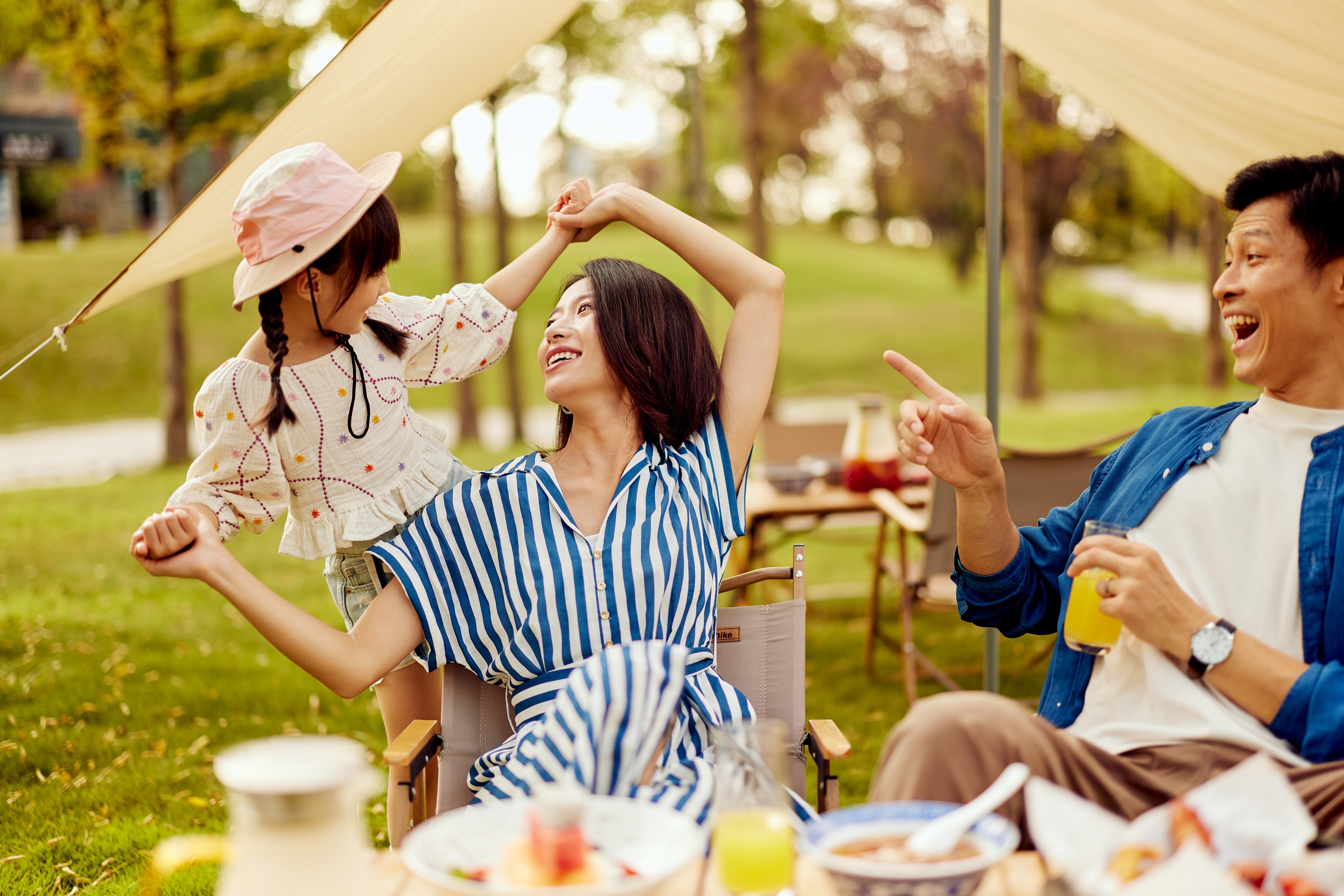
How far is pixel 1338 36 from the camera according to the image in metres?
2.84

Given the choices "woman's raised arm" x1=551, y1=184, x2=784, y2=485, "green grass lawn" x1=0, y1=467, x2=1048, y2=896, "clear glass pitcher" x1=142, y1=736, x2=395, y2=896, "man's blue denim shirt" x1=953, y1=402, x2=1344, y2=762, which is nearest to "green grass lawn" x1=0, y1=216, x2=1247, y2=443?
"green grass lawn" x1=0, y1=467, x2=1048, y2=896

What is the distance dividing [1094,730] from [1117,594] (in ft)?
0.99

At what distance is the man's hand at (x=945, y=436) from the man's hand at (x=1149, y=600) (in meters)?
0.34

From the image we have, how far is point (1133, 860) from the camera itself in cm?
128

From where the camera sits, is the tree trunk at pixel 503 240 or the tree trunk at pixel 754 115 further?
the tree trunk at pixel 503 240

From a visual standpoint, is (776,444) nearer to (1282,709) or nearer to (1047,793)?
(1282,709)

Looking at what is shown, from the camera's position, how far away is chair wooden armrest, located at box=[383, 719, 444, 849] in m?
1.98

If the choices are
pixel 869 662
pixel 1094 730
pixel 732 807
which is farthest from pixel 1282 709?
pixel 869 662

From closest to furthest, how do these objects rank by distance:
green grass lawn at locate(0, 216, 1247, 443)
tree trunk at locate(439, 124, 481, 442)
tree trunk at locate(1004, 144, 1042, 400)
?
tree trunk at locate(439, 124, 481, 442) < tree trunk at locate(1004, 144, 1042, 400) < green grass lawn at locate(0, 216, 1247, 443)

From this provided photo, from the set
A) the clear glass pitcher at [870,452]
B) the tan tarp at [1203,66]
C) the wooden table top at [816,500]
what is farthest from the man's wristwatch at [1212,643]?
the clear glass pitcher at [870,452]

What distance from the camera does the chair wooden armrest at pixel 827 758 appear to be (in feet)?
6.56

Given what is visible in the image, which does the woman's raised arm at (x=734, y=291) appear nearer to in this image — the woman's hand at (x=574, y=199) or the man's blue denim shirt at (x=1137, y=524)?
the woman's hand at (x=574, y=199)

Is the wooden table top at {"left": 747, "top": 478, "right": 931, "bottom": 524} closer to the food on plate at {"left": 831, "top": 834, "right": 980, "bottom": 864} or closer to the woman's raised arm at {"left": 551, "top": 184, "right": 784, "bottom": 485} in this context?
the woman's raised arm at {"left": 551, "top": 184, "right": 784, "bottom": 485}

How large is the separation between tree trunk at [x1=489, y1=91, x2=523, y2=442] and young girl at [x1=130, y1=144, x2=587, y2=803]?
724 cm
